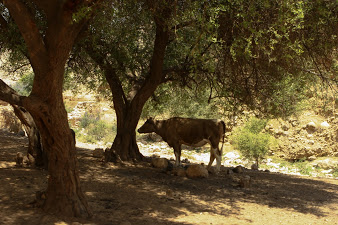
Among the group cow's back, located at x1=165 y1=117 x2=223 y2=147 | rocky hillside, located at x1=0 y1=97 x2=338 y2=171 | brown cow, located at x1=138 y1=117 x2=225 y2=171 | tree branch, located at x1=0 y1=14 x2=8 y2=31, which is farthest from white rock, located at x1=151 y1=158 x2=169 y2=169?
rocky hillside, located at x1=0 y1=97 x2=338 y2=171

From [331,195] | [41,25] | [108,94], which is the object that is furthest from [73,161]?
[108,94]

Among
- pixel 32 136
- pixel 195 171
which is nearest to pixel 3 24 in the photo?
pixel 32 136

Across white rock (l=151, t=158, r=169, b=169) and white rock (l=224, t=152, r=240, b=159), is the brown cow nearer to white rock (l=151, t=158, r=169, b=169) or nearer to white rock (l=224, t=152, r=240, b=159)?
white rock (l=151, t=158, r=169, b=169)

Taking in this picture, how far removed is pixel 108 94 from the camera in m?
15.8

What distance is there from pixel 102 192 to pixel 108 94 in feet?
26.2

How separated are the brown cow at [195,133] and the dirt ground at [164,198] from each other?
1180 mm

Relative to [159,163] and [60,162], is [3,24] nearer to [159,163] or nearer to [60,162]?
[60,162]

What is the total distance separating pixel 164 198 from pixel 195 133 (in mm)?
4832

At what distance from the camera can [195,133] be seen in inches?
513

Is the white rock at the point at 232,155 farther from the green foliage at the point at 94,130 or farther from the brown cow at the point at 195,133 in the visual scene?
the brown cow at the point at 195,133

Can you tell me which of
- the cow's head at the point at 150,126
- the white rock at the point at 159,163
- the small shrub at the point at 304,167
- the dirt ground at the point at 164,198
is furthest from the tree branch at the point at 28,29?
the small shrub at the point at 304,167

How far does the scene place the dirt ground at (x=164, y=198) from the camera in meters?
6.81

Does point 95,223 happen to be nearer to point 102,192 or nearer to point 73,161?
→ point 73,161

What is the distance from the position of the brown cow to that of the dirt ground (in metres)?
1.18
